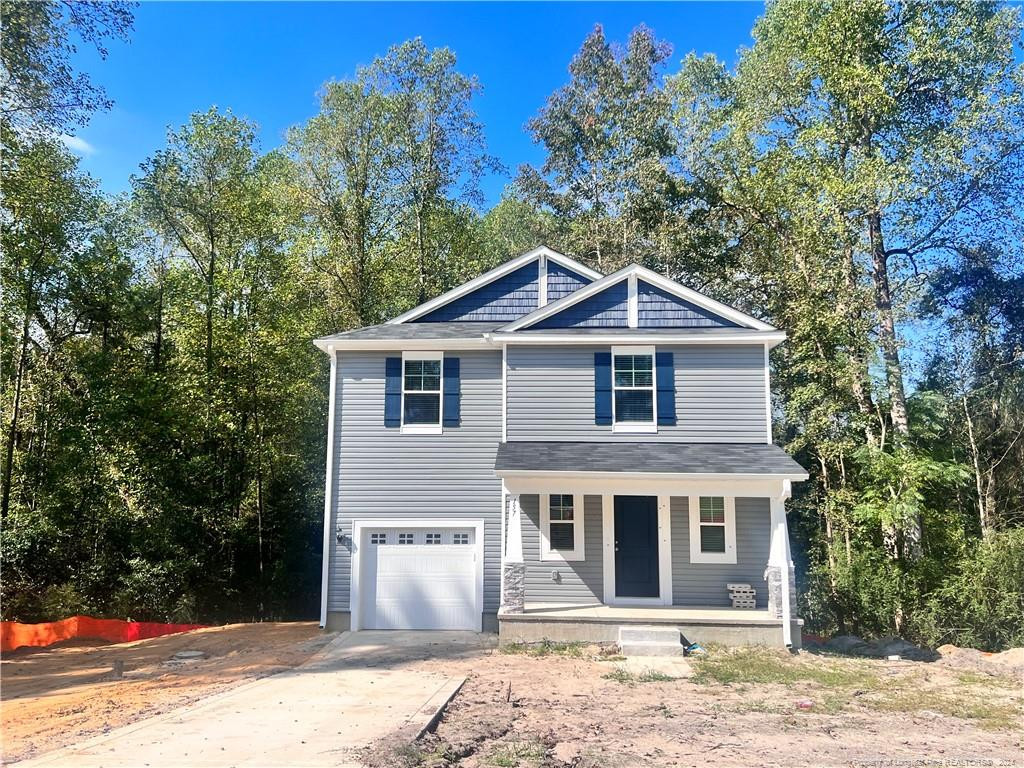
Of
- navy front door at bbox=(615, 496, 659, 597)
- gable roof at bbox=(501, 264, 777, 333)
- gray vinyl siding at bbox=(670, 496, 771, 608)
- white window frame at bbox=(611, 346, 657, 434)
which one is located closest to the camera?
gray vinyl siding at bbox=(670, 496, 771, 608)

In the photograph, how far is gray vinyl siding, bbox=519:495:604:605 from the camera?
38.4 feet

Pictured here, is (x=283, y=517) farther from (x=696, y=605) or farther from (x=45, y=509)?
(x=696, y=605)

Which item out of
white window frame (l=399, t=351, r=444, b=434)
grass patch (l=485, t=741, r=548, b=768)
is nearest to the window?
white window frame (l=399, t=351, r=444, b=434)

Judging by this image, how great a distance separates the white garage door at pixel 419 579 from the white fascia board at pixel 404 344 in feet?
11.3

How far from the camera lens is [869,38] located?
52.3 ft

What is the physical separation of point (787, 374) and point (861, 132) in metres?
6.32

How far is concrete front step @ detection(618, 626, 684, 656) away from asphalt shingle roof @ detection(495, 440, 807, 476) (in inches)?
97.5

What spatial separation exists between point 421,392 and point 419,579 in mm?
3504

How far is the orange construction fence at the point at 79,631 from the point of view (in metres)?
11.3

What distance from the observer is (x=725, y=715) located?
6.75 metres

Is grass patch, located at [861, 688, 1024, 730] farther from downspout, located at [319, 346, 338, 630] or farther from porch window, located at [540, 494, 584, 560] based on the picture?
downspout, located at [319, 346, 338, 630]

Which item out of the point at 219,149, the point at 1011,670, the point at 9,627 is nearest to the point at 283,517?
the point at 9,627

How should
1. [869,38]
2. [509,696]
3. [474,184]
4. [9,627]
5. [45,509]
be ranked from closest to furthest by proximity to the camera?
[509,696]
[9,627]
[45,509]
[869,38]
[474,184]

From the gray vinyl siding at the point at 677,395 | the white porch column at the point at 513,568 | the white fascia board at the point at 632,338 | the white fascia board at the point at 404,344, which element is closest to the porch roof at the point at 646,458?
the gray vinyl siding at the point at 677,395
